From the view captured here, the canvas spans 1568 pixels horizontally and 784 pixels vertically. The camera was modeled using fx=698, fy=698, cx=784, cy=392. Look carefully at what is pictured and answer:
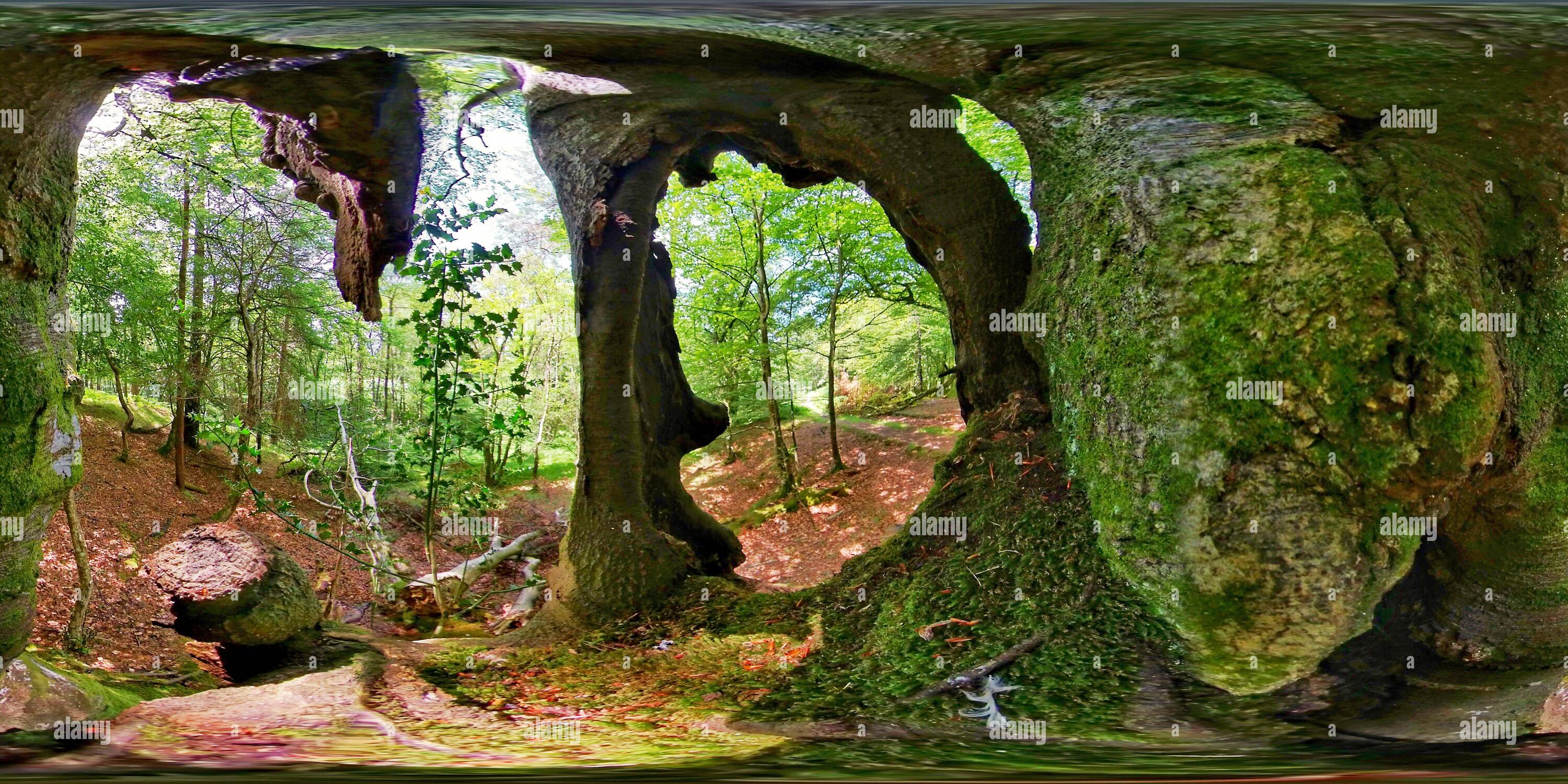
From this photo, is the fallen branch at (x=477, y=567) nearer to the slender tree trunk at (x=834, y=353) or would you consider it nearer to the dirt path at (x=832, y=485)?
the dirt path at (x=832, y=485)

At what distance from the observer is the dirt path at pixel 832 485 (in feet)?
29.0

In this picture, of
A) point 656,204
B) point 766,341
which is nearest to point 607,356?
point 656,204

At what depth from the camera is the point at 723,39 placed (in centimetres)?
171

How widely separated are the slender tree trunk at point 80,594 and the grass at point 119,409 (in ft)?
12.7

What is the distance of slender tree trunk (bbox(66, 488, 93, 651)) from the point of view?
7.20 feet

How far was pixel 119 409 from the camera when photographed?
6.04m

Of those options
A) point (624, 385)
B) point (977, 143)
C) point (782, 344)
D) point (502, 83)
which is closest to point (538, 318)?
point (782, 344)

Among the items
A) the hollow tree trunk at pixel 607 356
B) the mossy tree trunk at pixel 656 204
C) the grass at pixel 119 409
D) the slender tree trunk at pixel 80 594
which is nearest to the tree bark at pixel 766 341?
the mossy tree trunk at pixel 656 204

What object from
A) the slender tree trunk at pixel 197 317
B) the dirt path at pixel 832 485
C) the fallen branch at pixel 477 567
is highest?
the slender tree trunk at pixel 197 317

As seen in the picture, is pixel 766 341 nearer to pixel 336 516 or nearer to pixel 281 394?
pixel 336 516

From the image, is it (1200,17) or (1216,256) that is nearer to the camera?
(1200,17)

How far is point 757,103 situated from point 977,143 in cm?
455

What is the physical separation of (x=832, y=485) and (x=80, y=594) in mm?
8676

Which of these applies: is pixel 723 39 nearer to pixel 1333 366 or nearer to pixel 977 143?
pixel 1333 366
